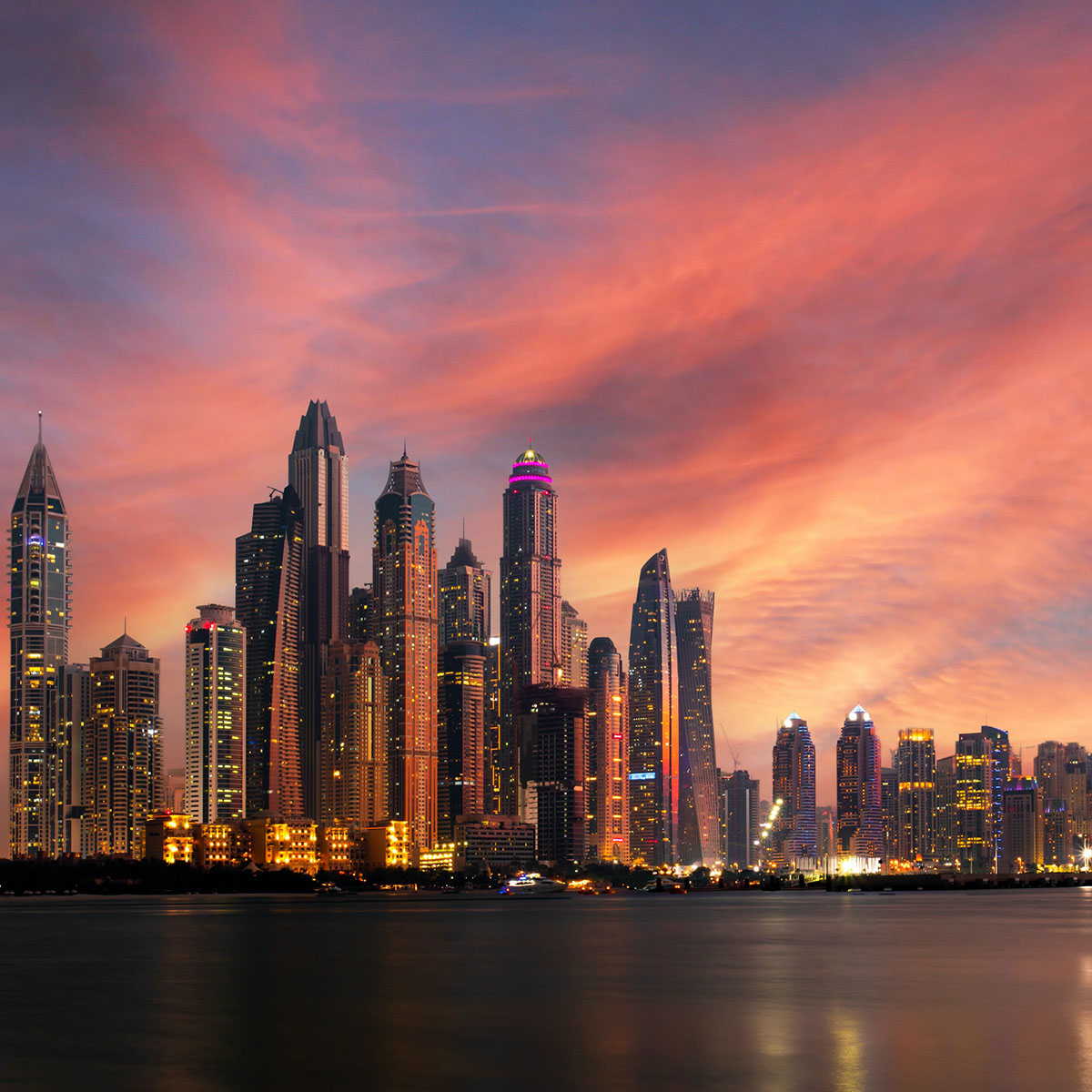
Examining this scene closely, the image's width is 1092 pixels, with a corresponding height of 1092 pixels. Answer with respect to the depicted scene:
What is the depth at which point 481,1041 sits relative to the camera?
2110 inches

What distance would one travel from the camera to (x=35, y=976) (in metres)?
88.7

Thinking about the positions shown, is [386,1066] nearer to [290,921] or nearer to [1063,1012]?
[1063,1012]

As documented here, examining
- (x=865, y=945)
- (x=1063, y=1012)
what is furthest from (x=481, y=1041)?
(x=865, y=945)

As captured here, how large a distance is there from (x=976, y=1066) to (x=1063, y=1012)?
18.2 metres

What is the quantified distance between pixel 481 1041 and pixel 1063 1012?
25.1m

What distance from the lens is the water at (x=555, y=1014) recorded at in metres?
45.2

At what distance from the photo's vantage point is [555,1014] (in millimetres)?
63812

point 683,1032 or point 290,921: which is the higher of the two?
point 683,1032

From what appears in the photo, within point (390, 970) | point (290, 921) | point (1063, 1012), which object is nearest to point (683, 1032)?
point (1063, 1012)

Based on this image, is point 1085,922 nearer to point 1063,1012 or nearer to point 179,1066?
point 1063,1012

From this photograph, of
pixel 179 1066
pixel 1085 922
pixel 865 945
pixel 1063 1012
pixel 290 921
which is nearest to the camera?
pixel 179 1066

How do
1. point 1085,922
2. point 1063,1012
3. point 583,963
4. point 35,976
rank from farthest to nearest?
point 1085,922
point 583,963
point 35,976
point 1063,1012

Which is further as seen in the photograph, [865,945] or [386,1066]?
[865,945]

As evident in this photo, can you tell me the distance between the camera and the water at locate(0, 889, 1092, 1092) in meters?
45.2
